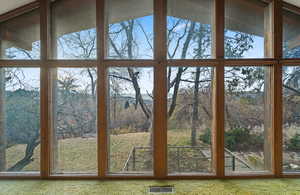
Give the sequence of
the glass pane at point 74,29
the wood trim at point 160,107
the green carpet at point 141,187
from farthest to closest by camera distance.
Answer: the glass pane at point 74,29 < the wood trim at point 160,107 < the green carpet at point 141,187

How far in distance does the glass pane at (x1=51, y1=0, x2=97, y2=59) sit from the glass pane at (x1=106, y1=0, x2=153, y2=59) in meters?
0.27

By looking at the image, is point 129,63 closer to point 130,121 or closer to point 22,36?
point 130,121

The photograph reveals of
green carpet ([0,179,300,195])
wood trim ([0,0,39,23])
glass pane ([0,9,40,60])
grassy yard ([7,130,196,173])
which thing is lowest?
green carpet ([0,179,300,195])

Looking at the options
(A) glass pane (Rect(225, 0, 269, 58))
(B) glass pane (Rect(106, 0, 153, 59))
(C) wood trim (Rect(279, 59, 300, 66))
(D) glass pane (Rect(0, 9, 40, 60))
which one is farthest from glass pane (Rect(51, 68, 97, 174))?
(C) wood trim (Rect(279, 59, 300, 66))

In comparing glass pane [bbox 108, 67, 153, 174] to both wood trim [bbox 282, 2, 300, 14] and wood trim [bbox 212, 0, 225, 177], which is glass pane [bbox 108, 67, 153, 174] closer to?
wood trim [bbox 212, 0, 225, 177]

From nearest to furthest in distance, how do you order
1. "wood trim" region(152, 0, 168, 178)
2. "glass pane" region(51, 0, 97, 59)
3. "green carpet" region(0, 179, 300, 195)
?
"green carpet" region(0, 179, 300, 195) < "wood trim" region(152, 0, 168, 178) < "glass pane" region(51, 0, 97, 59)

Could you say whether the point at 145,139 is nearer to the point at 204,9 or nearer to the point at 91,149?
the point at 91,149

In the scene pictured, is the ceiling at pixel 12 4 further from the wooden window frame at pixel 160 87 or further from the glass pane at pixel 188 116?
the glass pane at pixel 188 116

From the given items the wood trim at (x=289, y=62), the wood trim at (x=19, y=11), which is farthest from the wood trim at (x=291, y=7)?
the wood trim at (x=19, y=11)

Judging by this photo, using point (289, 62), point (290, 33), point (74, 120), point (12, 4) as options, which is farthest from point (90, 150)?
point (290, 33)

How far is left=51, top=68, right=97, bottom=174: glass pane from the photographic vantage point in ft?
11.2

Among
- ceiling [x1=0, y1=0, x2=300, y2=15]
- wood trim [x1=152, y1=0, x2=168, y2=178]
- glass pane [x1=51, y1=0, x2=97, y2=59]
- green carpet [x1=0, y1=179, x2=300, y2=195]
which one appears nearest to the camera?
green carpet [x1=0, y1=179, x2=300, y2=195]

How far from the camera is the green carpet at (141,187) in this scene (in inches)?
114

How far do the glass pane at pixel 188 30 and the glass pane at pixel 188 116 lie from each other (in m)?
0.25
